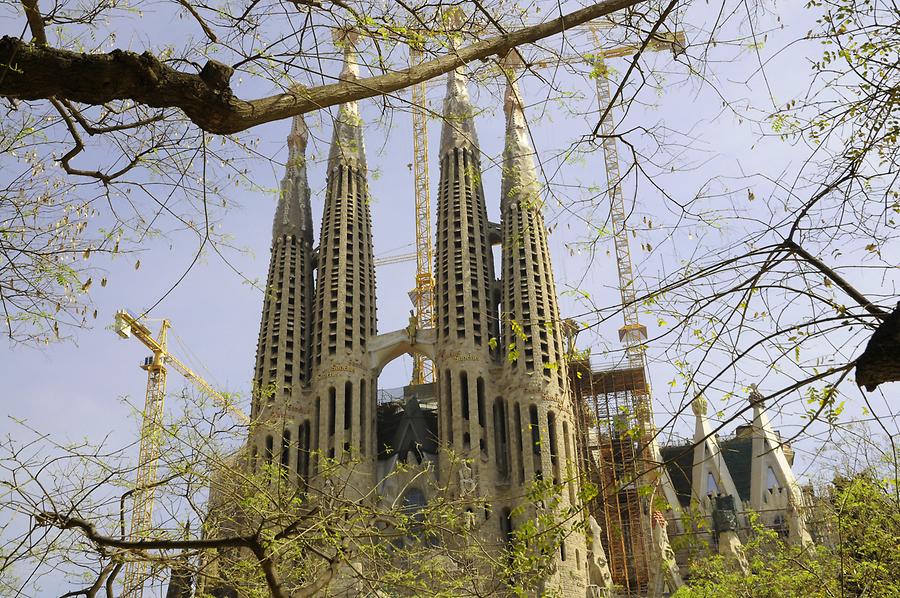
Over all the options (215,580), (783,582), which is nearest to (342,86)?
(215,580)

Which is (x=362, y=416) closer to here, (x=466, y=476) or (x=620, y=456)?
(x=466, y=476)

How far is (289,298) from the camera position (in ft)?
170

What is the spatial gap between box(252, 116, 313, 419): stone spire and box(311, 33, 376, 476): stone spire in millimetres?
984

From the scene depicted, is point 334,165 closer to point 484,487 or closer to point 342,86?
point 484,487

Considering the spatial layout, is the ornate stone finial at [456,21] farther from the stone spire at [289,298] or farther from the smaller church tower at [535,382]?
the stone spire at [289,298]

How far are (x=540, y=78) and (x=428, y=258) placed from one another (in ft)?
216

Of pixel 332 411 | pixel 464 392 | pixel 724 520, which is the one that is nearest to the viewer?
pixel 724 520

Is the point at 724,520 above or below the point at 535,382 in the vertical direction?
below

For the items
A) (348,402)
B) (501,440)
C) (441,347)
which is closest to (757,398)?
(501,440)

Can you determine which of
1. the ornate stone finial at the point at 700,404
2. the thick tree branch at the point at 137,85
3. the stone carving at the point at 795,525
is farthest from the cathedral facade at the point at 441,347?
the thick tree branch at the point at 137,85

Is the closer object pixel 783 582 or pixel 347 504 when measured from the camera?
pixel 347 504

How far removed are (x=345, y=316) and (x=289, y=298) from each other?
10.8 feet

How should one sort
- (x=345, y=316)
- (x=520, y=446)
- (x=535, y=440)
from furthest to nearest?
(x=345, y=316) → (x=520, y=446) → (x=535, y=440)

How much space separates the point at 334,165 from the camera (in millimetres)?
55094
